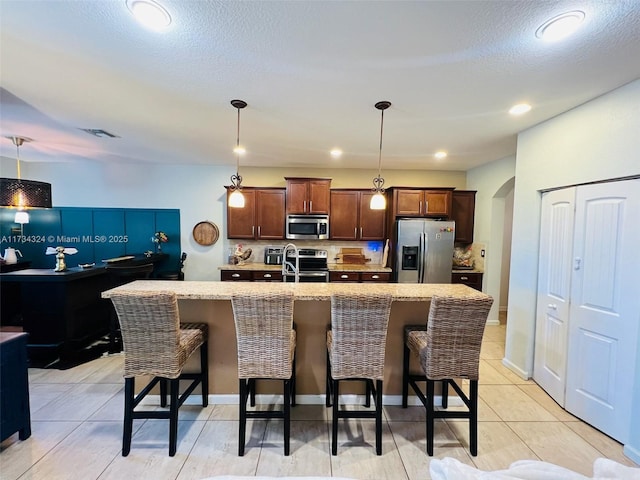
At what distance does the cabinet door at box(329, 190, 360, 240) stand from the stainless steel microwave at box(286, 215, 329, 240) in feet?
0.62

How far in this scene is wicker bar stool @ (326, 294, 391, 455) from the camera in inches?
73.5

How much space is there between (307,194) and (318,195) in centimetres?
19

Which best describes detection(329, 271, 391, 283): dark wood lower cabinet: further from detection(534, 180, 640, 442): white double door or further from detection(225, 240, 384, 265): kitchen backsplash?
detection(534, 180, 640, 442): white double door

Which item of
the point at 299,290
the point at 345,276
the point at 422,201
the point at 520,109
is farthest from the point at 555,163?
the point at 345,276

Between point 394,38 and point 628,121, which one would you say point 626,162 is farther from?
point 394,38

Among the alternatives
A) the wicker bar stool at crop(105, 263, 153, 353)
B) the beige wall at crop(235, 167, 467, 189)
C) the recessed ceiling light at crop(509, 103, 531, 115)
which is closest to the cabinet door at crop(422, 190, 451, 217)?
the beige wall at crop(235, 167, 467, 189)

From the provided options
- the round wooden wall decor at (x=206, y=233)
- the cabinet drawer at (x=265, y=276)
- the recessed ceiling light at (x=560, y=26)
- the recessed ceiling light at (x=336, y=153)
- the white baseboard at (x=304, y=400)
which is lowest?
the white baseboard at (x=304, y=400)

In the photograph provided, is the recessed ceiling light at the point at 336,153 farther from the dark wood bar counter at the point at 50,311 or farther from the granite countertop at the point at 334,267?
the dark wood bar counter at the point at 50,311

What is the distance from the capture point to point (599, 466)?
95cm

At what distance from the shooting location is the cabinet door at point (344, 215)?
490cm

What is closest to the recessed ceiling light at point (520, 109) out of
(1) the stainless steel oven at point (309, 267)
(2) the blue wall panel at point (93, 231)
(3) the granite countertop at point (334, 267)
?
(3) the granite countertop at point (334, 267)

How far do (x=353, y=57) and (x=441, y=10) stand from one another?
1.78 feet

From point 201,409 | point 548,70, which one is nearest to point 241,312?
point 201,409

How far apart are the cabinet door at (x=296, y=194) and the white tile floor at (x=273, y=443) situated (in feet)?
10.0
